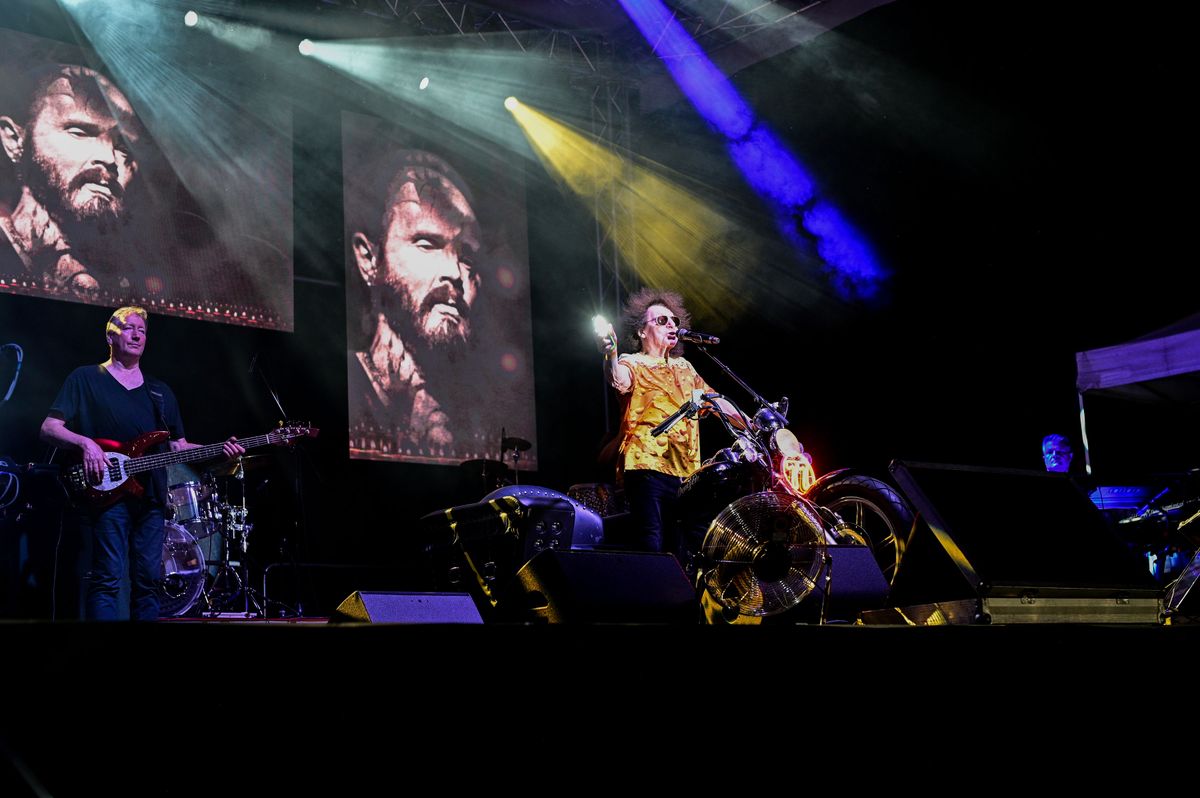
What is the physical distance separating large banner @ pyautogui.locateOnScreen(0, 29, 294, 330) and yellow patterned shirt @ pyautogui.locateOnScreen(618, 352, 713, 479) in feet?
13.0

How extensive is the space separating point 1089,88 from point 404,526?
22.4 feet

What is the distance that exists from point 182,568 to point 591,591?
5.75m

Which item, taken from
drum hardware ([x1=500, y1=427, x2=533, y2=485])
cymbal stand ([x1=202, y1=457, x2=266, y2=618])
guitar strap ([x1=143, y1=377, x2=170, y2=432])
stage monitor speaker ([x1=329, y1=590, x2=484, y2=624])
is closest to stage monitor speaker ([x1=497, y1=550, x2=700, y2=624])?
stage monitor speaker ([x1=329, y1=590, x2=484, y2=624])

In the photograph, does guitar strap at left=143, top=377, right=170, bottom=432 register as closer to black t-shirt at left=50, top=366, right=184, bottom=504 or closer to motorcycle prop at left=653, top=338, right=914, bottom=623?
black t-shirt at left=50, top=366, right=184, bottom=504

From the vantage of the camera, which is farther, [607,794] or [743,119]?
[743,119]

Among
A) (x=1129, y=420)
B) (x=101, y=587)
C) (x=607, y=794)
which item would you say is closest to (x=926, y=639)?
(x=607, y=794)

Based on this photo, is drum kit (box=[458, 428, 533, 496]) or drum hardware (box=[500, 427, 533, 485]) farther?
drum hardware (box=[500, 427, 533, 485])

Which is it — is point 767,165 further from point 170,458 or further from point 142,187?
point 170,458

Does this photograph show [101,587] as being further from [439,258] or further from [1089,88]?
[1089,88]

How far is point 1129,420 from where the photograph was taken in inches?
392

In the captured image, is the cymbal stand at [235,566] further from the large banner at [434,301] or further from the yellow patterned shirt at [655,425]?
the yellow patterned shirt at [655,425]

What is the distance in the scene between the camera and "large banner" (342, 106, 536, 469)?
30.5 ft

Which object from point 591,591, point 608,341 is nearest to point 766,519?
point 591,591

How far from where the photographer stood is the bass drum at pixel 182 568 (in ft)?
25.4
